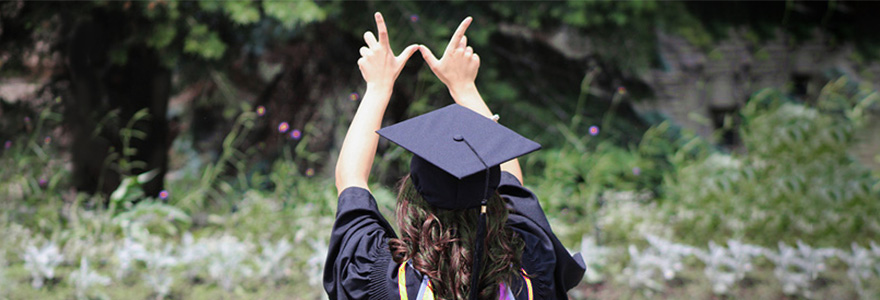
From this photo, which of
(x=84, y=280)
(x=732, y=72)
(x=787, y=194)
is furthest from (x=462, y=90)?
(x=732, y=72)

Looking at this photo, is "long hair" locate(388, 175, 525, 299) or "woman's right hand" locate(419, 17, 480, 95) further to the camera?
"woman's right hand" locate(419, 17, 480, 95)

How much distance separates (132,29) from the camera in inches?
156

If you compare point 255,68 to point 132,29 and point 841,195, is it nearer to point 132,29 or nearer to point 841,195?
point 132,29

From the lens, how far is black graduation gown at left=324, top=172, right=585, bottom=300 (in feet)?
3.74

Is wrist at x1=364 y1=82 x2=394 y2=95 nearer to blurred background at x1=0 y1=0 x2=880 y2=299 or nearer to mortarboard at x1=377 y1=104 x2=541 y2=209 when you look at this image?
mortarboard at x1=377 y1=104 x2=541 y2=209

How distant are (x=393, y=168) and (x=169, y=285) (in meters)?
1.85

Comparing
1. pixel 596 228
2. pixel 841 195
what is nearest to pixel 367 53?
pixel 596 228

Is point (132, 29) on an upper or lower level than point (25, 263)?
upper

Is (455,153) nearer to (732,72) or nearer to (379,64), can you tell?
(379,64)

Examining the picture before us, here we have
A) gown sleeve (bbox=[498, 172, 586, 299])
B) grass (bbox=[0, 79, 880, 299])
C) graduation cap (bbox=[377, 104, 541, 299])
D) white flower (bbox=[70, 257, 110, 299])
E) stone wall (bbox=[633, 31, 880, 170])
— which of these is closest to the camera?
graduation cap (bbox=[377, 104, 541, 299])

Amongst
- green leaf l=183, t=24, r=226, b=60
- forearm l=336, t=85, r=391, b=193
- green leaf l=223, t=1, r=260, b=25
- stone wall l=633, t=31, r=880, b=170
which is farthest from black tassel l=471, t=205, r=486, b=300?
stone wall l=633, t=31, r=880, b=170

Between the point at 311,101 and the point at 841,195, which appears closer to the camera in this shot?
the point at 841,195

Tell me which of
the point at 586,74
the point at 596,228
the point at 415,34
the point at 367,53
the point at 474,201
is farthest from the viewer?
the point at 586,74

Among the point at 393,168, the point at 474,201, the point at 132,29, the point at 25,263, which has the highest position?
the point at 132,29
